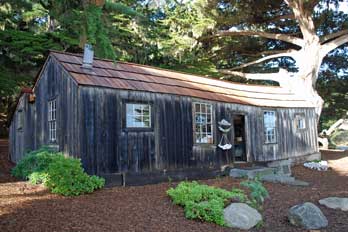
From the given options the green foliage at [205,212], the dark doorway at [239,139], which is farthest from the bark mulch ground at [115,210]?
the dark doorway at [239,139]

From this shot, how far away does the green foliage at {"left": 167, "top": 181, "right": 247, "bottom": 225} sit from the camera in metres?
7.24

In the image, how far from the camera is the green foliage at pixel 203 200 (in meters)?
7.24

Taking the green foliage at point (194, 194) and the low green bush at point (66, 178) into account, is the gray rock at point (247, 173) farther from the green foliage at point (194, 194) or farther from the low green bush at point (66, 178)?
the low green bush at point (66, 178)

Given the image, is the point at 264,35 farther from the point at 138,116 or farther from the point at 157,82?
the point at 138,116

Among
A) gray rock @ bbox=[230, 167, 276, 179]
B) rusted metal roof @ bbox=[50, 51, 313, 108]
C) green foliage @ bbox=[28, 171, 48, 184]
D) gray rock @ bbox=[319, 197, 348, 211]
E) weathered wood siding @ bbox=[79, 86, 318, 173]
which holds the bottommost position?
gray rock @ bbox=[319, 197, 348, 211]

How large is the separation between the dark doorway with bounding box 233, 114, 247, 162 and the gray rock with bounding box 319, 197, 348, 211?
5.59 metres

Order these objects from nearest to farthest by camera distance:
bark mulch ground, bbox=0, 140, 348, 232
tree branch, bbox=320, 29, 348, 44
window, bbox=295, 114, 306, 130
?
1. bark mulch ground, bbox=0, 140, 348, 232
2. window, bbox=295, 114, 306, 130
3. tree branch, bbox=320, 29, 348, 44

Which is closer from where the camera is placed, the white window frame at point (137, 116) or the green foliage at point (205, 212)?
the green foliage at point (205, 212)

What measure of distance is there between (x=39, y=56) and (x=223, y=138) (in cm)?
1302

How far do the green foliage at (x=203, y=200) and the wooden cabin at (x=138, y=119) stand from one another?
238 cm

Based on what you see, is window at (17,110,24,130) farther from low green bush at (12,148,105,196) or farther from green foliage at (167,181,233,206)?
green foliage at (167,181,233,206)

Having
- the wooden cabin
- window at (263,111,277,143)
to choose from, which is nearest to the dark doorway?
the wooden cabin

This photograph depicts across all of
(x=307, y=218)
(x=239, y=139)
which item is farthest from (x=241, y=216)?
(x=239, y=139)

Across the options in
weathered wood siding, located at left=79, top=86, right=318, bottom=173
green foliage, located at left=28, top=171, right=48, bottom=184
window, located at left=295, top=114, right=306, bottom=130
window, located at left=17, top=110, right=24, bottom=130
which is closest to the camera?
green foliage, located at left=28, top=171, right=48, bottom=184
